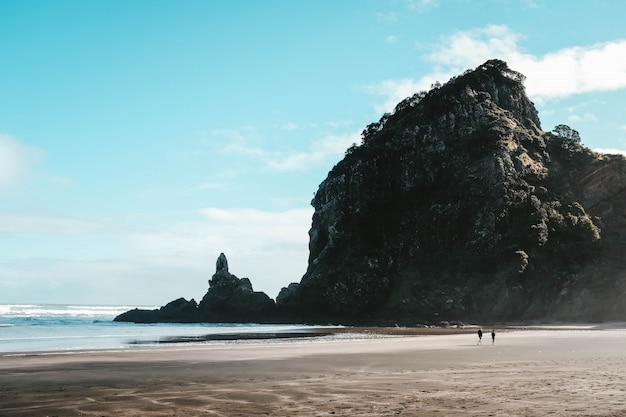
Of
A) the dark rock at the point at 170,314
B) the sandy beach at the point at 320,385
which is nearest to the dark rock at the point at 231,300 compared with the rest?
the dark rock at the point at 170,314

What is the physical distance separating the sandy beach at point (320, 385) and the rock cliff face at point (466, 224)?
6772cm

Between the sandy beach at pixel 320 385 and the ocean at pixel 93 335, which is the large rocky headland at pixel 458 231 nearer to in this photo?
the ocean at pixel 93 335

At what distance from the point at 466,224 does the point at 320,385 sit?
97.4 metres

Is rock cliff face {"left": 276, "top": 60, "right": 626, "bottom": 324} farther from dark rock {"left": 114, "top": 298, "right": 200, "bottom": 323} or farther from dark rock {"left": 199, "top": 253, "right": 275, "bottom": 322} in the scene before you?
dark rock {"left": 114, "top": 298, "right": 200, "bottom": 323}

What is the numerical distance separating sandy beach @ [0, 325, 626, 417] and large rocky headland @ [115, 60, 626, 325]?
67.0 meters


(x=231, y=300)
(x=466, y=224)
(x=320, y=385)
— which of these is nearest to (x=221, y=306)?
(x=231, y=300)

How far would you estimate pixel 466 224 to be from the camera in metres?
112

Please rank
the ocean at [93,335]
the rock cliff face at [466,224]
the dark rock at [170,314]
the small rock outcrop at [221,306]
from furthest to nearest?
the dark rock at [170,314], the small rock outcrop at [221,306], the rock cliff face at [466,224], the ocean at [93,335]

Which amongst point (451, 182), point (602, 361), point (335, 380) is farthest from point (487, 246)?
point (335, 380)

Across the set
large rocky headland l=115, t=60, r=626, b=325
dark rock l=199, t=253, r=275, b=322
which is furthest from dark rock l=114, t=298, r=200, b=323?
dark rock l=199, t=253, r=275, b=322

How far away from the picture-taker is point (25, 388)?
19.8 meters

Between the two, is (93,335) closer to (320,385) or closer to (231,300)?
(320,385)

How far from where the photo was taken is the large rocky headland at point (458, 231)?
97.1 metres

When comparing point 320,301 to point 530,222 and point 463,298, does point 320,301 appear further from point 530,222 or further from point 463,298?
point 530,222
